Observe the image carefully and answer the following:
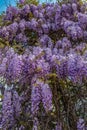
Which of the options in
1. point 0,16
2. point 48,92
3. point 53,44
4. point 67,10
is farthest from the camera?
point 0,16

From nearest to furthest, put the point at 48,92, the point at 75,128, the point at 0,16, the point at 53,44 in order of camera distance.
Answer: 1. the point at 48,92
2. the point at 75,128
3. the point at 53,44
4. the point at 0,16

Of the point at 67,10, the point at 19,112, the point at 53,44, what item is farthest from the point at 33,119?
the point at 67,10

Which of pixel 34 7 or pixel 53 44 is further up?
pixel 34 7

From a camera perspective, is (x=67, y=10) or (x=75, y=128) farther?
(x=67, y=10)

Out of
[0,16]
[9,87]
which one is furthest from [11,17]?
[9,87]

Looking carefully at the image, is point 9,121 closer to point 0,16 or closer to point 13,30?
point 13,30

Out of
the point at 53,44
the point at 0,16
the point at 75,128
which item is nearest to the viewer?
the point at 75,128

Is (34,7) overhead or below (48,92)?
overhead

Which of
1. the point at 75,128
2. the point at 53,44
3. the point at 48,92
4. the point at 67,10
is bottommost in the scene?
the point at 75,128

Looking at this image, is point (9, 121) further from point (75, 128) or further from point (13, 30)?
point (13, 30)
